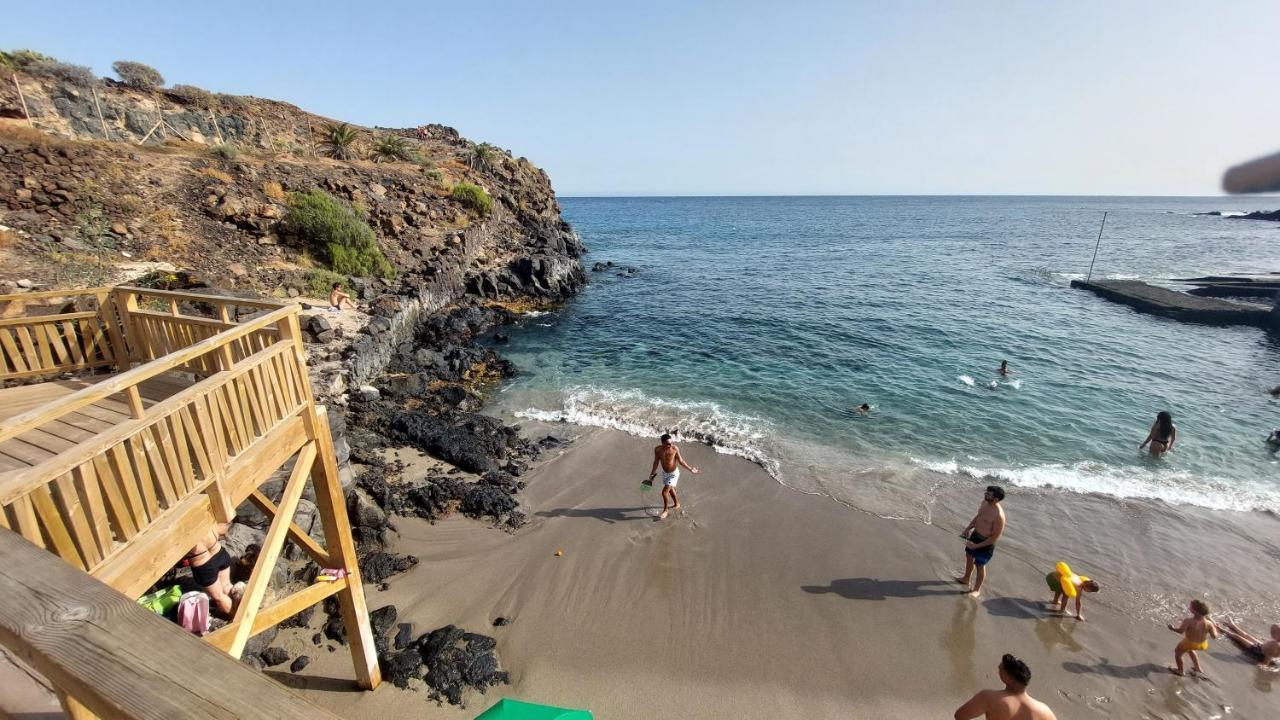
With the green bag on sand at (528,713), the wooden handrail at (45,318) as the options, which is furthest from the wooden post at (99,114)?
the green bag on sand at (528,713)

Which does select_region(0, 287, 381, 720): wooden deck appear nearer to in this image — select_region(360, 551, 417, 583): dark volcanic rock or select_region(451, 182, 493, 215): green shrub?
select_region(360, 551, 417, 583): dark volcanic rock

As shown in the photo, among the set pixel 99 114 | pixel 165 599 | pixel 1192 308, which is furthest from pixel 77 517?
pixel 1192 308

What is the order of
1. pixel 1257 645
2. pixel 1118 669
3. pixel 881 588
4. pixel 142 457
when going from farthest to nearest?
pixel 881 588, pixel 1257 645, pixel 1118 669, pixel 142 457

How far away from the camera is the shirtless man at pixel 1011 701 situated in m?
5.39

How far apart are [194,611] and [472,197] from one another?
3139 centimetres

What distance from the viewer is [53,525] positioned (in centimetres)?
295

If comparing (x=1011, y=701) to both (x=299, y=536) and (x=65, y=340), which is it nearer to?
(x=299, y=536)

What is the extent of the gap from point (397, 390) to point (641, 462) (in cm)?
814

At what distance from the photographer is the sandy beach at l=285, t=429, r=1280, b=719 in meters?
7.21

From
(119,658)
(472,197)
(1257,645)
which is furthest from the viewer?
(472,197)

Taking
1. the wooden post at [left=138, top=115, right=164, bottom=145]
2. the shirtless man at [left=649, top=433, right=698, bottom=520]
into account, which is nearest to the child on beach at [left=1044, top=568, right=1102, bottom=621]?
the shirtless man at [left=649, top=433, right=698, bottom=520]

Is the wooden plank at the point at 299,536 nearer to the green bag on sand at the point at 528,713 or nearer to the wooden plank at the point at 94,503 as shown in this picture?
the green bag on sand at the point at 528,713

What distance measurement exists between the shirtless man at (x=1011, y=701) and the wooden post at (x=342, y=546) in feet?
22.8

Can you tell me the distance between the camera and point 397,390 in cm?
1598
